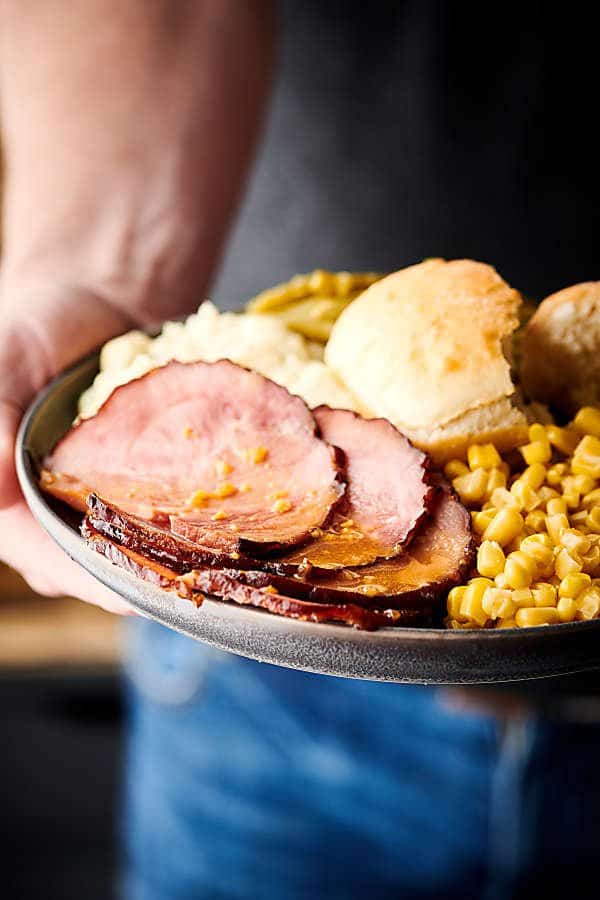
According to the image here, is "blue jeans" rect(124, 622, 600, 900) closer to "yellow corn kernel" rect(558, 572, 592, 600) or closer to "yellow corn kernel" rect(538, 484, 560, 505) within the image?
"yellow corn kernel" rect(538, 484, 560, 505)

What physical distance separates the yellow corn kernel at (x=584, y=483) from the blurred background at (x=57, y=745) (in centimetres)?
279

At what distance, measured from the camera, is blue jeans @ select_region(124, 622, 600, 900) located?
2549 mm

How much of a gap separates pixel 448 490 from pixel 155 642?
1707mm

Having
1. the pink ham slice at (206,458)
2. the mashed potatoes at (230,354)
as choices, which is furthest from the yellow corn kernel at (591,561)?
the mashed potatoes at (230,354)

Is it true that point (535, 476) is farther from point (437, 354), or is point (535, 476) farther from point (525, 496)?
point (437, 354)

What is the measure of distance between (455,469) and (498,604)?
0.30 m

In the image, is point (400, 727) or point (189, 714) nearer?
point (400, 727)

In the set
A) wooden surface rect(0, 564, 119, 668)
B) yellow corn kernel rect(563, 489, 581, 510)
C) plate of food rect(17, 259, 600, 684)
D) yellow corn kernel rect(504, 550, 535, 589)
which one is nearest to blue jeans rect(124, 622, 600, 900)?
wooden surface rect(0, 564, 119, 668)

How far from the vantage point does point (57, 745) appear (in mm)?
3955

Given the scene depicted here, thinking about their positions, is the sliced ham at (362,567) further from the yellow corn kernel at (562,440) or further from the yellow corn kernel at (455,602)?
the yellow corn kernel at (562,440)

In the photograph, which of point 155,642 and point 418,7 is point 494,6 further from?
point 155,642

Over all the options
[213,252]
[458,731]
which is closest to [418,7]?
[213,252]

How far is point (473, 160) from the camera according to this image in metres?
2.62

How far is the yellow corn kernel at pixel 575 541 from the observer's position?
1.22 m
